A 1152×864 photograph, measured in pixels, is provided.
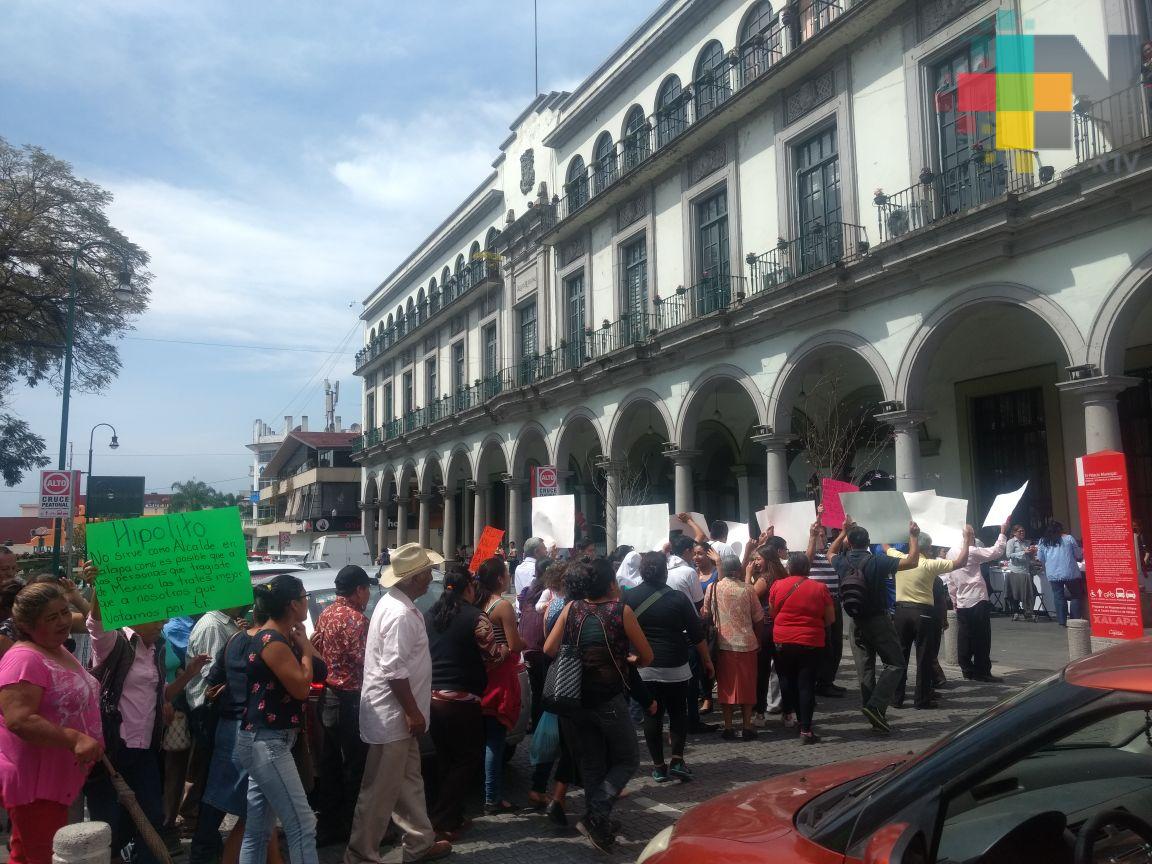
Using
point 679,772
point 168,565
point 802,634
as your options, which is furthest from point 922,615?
point 168,565

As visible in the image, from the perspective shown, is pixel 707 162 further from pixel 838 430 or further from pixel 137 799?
pixel 137 799

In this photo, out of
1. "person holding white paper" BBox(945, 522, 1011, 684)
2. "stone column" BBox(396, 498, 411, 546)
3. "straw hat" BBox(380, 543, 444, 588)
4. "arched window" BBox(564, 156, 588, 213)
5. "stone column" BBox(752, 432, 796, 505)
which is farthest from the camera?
"stone column" BBox(396, 498, 411, 546)

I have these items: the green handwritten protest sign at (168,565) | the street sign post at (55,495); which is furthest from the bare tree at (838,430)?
the street sign post at (55,495)

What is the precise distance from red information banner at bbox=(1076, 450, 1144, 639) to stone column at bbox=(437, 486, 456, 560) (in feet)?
91.1

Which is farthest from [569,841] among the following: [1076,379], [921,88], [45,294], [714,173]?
[45,294]

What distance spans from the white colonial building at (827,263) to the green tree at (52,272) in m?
11.9

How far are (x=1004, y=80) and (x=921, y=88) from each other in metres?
1.54

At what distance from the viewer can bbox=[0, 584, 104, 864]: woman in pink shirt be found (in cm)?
365

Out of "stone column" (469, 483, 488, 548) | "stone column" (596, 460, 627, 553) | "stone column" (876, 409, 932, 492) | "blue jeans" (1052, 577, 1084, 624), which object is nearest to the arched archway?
"stone column" (876, 409, 932, 492)

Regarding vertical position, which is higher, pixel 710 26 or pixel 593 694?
pixel 710 26

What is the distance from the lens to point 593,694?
17.2ft

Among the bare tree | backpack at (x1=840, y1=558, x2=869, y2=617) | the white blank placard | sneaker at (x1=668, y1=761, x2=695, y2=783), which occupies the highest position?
the bare tree

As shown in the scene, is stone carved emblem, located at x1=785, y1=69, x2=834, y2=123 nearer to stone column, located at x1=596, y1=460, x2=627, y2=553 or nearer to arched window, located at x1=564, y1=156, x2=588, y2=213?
arched window, located at x1=564, y1=156, x2=588, y2=213

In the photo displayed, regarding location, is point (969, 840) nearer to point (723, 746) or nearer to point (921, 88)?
point (723, 746)
